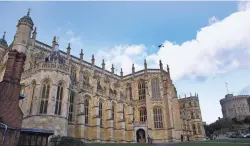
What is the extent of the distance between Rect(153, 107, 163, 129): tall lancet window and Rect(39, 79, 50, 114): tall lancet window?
24827 mm

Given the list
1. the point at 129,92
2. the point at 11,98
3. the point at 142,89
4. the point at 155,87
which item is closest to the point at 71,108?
the point at 129,92

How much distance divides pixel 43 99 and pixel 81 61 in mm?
16557

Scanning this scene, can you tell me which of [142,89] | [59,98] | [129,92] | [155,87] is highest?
[155,87]

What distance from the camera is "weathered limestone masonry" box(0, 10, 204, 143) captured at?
80.6 feet

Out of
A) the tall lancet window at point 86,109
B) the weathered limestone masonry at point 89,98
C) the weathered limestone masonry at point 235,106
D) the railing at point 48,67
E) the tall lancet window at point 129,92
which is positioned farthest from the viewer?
the weathered limestone masonry at point 235,106

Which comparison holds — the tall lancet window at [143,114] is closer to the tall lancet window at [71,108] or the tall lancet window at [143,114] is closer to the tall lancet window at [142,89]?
the tall lancet window at [142,89]

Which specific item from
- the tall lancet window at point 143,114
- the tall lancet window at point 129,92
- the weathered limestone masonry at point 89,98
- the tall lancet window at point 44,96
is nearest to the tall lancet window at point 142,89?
the weathered limestone masonry at point 89,98

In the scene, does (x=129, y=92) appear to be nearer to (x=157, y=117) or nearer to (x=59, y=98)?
(x=157, y=117)

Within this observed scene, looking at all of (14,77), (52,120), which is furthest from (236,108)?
(14,77)

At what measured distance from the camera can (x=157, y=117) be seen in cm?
4250

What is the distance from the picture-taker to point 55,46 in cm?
3384

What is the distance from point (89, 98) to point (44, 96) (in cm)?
1002

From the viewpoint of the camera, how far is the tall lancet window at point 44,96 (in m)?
23.8

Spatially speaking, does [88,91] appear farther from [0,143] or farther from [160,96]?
[0,143]
